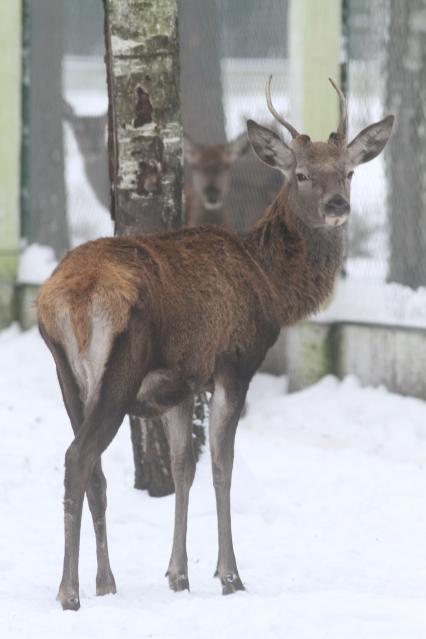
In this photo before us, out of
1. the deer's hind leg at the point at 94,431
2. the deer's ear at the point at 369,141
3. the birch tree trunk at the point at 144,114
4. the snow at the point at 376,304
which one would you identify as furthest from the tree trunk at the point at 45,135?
the deer's hind leg at the point at 94,431

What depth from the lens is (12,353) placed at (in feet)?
42.0

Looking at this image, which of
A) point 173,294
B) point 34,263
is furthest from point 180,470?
point 34,263

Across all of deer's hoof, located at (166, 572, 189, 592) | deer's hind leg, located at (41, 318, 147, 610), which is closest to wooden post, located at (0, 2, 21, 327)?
deer's hoof, located at (166, 572, 189, 592)

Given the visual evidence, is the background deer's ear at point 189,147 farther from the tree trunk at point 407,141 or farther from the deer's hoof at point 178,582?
the deer's hoof at point 178,582

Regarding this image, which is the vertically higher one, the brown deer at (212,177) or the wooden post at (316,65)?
the wooden post at (316,65)

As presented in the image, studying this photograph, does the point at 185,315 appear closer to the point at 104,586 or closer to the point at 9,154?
the point at 104,586

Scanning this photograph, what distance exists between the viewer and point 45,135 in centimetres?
1400

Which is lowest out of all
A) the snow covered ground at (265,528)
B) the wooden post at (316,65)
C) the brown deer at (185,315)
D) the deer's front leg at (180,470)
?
the snow covered ground at (265,528)

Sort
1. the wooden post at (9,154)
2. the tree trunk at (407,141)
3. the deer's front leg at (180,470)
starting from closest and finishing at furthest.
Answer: the deer's front leg at (180,470)
the tree trunk at (407,141)
the wooden post at (9,154)

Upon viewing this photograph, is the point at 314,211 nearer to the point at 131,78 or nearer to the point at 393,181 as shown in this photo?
the point at 131,78

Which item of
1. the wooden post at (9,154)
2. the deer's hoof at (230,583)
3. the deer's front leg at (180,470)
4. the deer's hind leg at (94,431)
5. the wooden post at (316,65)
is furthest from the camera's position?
the wooden post at (9,154)

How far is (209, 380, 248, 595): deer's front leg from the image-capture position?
6828 millimetres

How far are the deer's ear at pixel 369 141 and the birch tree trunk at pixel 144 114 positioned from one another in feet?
3.86

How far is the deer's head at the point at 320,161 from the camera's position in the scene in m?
7.15
